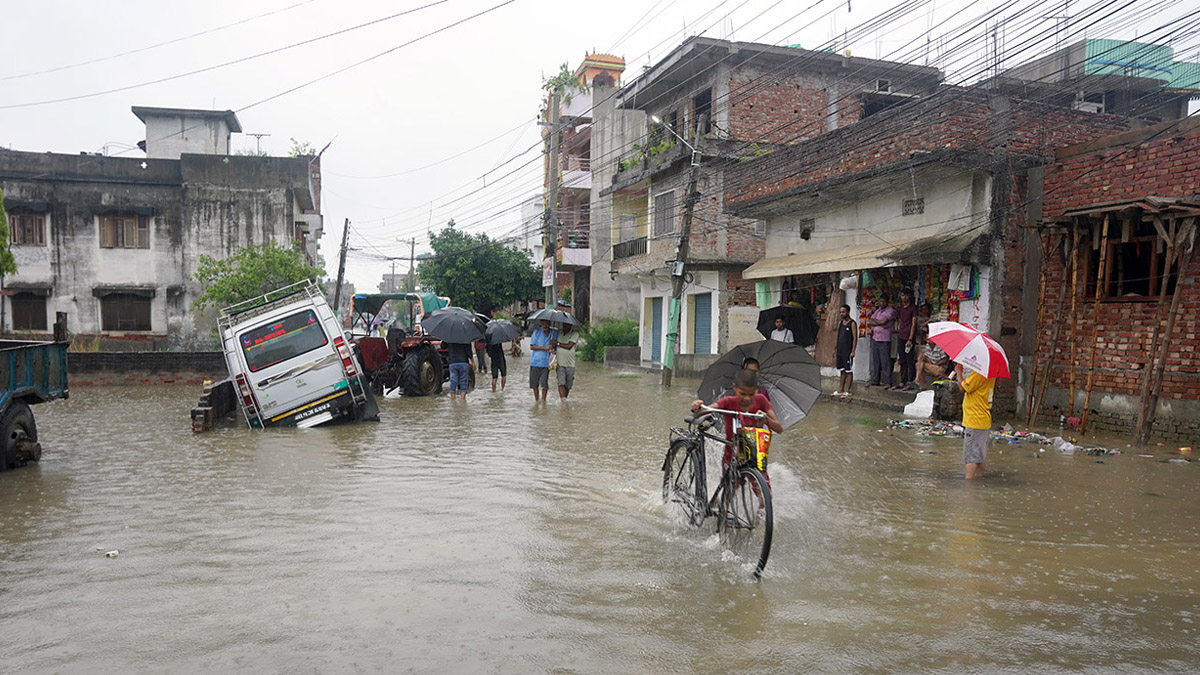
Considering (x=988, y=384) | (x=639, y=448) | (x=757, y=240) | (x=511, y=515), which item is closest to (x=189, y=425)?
(x=639, y=448)

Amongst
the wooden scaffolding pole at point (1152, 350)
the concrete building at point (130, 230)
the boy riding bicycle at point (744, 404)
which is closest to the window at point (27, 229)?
the concrete building at point (130, 230)

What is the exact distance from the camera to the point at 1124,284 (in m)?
13.0

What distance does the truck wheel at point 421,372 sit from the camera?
1797 cm

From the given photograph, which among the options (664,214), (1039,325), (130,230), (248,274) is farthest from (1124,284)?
(130,230)

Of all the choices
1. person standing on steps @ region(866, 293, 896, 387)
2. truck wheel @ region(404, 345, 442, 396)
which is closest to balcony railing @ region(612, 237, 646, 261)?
truck wheel @ region(404, 345, 442, 396)

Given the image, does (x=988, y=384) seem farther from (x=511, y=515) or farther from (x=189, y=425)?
(x=189, y=425)

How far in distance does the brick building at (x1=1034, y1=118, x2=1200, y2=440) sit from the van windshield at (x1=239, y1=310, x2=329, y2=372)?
1112 cm

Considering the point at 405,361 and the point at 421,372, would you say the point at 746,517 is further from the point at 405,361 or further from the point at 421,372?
the point at 405,361

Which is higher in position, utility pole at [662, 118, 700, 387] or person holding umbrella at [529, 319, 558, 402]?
utility pole at [662, 118, 700, 387]

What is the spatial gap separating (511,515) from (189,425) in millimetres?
8697

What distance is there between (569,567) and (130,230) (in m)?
30.5

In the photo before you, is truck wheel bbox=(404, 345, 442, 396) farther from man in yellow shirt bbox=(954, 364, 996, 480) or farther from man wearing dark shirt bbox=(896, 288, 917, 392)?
man in yellow shirt bbox=(954, 364, 996, 480)

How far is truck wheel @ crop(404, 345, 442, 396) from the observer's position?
18.0m

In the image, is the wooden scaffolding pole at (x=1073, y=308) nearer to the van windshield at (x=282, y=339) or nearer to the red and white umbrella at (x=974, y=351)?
the red and white umbrella at (x=974, y=351)
